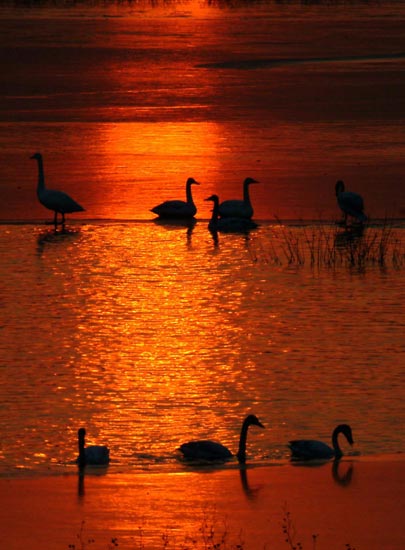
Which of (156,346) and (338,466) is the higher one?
(156,346)

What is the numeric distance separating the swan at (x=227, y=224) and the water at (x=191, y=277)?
144 millimetres

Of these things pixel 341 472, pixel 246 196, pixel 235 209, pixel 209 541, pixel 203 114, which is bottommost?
pixel 209 541

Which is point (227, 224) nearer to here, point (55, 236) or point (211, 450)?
point (55, 236)

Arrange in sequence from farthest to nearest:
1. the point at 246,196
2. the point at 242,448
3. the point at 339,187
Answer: the point at 339,187 → the point at 246,196 → the point at 242,448

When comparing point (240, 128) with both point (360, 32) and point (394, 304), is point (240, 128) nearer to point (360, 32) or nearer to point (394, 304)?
point (394, 304)

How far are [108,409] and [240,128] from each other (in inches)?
749

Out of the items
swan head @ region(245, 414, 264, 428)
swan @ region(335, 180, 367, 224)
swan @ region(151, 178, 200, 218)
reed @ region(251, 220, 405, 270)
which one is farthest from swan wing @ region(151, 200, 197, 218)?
swan head @ region(245, 414, 264, 428)

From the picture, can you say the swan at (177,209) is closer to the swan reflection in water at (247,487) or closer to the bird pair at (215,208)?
the bird pair at (215,208)

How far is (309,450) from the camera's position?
1084 centimetres

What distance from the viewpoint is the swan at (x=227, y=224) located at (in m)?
20.5

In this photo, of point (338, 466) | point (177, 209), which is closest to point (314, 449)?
point (338, 466)

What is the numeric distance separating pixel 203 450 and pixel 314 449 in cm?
71

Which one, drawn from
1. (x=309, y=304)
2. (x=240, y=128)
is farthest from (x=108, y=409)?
(x=240, y=128)

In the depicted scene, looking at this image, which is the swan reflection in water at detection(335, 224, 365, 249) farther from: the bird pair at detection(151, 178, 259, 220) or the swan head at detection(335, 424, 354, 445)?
the swan head at detection(335, 424, 354, 445)
